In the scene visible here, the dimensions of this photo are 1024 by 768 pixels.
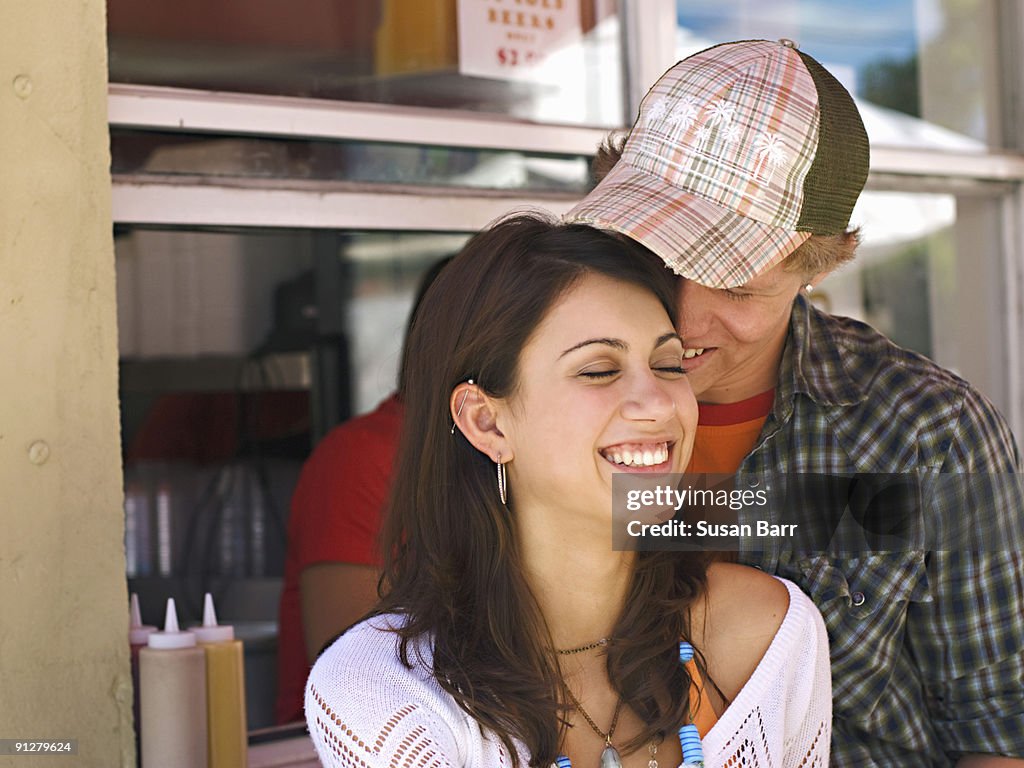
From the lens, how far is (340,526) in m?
2.66

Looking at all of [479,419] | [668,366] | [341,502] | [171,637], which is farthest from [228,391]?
[668,366]

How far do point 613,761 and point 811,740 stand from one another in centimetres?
32

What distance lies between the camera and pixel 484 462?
1855 millimetres

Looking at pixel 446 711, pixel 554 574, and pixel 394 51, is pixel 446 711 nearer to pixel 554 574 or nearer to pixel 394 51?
pixel 554 574

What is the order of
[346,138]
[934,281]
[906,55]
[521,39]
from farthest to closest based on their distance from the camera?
[934,281] → [906,55] → [521,39] → [346,138]

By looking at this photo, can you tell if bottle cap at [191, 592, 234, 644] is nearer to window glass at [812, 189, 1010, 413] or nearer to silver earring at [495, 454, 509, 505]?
silver earring at [495, 454, 509, 505]

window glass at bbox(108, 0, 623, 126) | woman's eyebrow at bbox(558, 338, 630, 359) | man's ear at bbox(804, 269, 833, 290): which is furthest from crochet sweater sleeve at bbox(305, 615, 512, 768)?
window glass at bbox(108, 0, 623, 126)

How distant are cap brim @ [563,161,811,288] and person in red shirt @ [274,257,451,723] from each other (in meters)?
0.85

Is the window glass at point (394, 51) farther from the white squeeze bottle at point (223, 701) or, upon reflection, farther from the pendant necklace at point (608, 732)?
the pendant necklace at point (608, 732)

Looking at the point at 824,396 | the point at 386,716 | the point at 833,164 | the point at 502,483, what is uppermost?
the point at 833,164

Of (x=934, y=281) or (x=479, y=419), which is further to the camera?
(x=934, y=281)

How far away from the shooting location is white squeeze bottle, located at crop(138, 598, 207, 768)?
1841 millimetres

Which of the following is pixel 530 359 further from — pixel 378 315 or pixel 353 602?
pixel 378 315

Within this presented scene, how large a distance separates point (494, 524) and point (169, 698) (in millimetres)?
525
